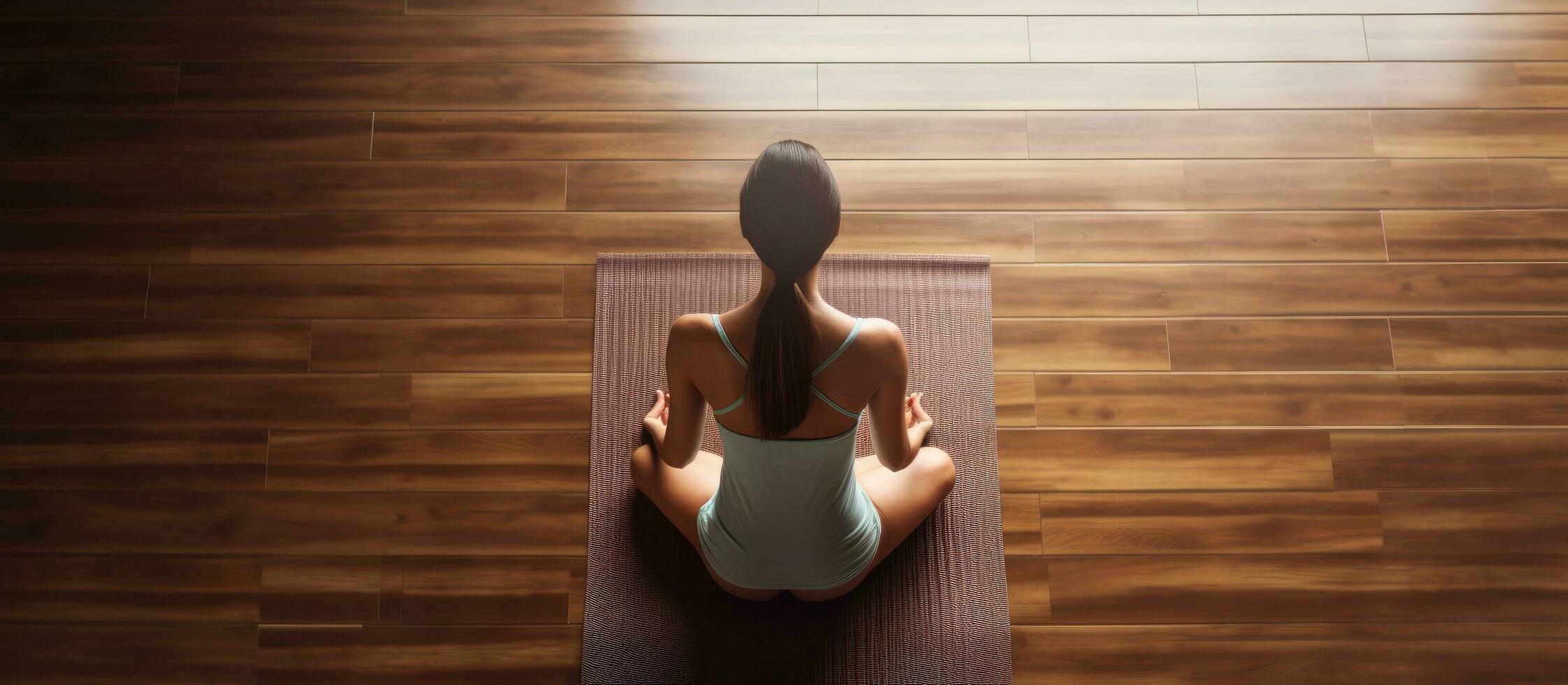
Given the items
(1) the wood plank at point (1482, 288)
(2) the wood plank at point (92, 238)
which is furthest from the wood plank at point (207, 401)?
(1) the wood plank at point (1482, 288)

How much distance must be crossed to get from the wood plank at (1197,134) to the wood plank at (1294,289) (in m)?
0.30

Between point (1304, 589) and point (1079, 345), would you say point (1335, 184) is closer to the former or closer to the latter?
point (1079, 345)

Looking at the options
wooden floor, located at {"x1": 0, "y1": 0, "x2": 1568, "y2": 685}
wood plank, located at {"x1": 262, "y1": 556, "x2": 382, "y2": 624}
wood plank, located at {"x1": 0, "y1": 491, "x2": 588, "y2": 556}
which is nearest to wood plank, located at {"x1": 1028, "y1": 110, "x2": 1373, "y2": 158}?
wooden floor, located at {"x1": 0, "y1": 0, "x2": 1568, "y2": 685}

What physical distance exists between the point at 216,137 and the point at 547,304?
966mm

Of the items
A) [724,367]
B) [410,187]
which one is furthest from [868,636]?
[410,187]

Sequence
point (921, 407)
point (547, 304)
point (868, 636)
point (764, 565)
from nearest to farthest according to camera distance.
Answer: point (764, 565) → point (868, 636) → point (921, 407) → point (547, 304)

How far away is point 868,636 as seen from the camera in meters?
1.52

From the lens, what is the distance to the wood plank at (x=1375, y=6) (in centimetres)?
193

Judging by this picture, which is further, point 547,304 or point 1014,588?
point 547,304

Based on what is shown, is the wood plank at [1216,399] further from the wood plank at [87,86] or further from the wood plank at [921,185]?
the wood plank at [87,86]

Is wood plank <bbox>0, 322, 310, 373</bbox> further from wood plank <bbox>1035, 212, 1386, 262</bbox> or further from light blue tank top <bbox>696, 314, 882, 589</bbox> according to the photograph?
wood plank <bbox>1035, 212, 1386, 262</bbox>

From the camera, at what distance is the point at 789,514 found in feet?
3.95

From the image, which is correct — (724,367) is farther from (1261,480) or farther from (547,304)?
→ (1261,480)

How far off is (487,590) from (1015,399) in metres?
1.25
